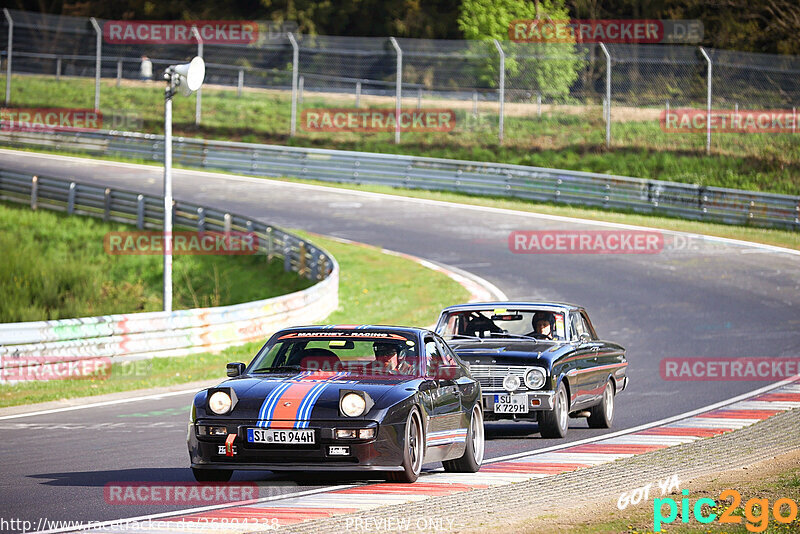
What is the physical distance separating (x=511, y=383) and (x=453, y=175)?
2701 centimetres

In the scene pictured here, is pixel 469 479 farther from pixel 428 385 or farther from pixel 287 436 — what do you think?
pixel 287 436

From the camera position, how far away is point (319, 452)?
8.36m

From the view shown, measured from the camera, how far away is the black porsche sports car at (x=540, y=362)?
473 inches

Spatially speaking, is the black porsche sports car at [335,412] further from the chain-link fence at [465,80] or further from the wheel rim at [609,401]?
the chain-link fence at [465,80]

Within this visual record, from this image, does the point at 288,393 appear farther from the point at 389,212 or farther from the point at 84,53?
the point at 84,53

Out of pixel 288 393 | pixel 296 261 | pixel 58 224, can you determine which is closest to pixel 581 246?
pixel 296 261

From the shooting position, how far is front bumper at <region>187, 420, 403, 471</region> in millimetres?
8336

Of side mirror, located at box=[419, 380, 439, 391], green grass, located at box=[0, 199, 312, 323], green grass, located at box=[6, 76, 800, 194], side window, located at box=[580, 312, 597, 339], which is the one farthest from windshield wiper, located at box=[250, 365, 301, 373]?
green grass, located at box=[6, 76, 800, 194]

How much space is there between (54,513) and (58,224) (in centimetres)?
2834

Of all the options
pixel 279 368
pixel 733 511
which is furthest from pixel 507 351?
pixel 733 511

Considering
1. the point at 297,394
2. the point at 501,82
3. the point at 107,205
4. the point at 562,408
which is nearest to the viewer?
the point at 297,394

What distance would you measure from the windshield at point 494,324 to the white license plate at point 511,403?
1.27m

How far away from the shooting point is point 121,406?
14.5 metres

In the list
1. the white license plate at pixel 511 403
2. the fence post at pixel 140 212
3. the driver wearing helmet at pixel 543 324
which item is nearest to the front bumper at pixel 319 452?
the white license plate at pixel 511 403
